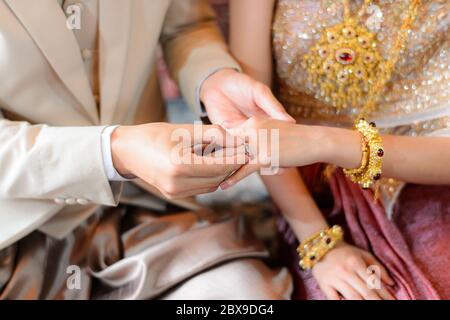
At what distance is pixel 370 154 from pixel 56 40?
0.49 m

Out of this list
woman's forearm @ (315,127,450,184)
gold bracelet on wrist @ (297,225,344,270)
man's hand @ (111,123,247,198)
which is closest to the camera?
man's hand @ (111,123,247,198)

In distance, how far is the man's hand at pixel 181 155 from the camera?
71 centimetres

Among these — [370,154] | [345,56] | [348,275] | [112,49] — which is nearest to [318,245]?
[348,275]

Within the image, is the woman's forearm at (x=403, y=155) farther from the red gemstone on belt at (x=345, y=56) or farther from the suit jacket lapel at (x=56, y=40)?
the suit jacket lapel at (x=56, y=40)

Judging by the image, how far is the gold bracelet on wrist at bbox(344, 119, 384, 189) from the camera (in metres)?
0.82

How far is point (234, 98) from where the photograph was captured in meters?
0.90

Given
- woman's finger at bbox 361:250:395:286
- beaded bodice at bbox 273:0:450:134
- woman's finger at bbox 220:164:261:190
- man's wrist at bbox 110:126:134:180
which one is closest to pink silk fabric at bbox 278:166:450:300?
woman's finger at bbox 361:250:395:286

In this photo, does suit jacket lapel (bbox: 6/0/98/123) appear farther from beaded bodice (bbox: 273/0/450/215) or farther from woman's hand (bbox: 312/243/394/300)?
woman's hand (bbox: 312/243/394/300)

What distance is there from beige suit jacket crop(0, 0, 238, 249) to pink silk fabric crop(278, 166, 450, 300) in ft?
0.99

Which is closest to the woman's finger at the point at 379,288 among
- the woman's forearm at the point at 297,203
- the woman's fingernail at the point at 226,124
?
the woman's forearm at the point at 297,203

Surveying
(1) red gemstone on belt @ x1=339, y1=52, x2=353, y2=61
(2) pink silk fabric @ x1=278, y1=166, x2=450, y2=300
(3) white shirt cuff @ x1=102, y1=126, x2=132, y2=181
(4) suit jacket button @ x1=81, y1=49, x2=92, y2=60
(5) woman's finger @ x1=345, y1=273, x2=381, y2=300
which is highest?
(1) red gemstone on belt @ x1=339, y1=52, x2=353, y2=61

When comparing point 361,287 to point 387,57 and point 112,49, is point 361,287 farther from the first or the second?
point 112,49

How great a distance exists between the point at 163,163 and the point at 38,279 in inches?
14.5

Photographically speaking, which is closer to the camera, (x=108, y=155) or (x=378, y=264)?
(x=108, y=155)
